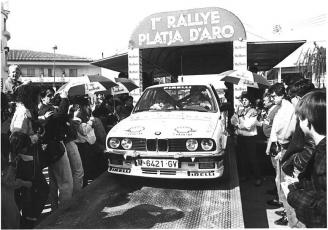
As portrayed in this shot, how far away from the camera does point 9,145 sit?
3.13 metres

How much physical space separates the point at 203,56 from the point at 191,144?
11155mm

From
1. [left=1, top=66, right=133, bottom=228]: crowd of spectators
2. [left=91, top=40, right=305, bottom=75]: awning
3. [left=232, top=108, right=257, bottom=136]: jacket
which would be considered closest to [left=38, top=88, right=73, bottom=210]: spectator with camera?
[left=1, top=66, right=133, bottom=228]: crowd of spectators

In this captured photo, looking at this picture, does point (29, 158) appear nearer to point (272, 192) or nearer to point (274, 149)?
point (274, 149)

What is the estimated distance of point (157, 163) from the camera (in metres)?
4.45

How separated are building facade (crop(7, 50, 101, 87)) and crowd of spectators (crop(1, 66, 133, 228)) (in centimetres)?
4800

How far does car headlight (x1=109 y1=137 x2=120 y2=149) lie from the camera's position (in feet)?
15.5

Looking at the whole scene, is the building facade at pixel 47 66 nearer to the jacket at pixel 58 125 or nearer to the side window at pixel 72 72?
the side window at pixel 72 72

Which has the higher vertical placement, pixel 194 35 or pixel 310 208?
pixel 194 35

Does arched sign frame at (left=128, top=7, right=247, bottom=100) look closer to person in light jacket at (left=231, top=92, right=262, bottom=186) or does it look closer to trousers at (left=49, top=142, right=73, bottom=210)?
person in light jacket at (left=231, top=92, right=262, bottom=186)

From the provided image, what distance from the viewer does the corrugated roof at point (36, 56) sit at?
50688 millimetres

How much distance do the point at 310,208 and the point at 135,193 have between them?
104 inches

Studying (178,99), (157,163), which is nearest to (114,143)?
(157,163)

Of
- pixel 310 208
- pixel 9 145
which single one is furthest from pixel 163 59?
pixel 310 208

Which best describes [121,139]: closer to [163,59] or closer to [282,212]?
[282,212]
